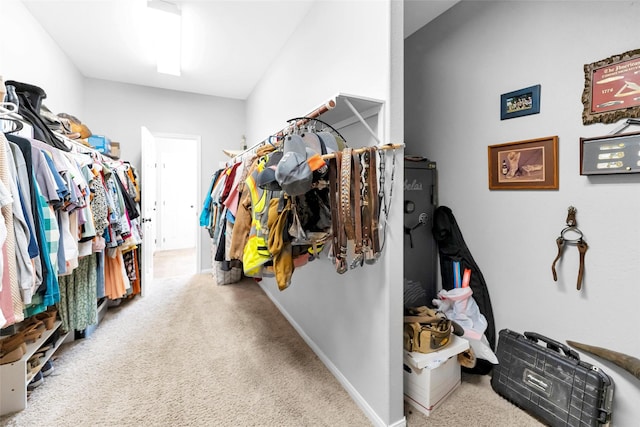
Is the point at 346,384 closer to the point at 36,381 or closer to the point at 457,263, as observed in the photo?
the point at 457,263

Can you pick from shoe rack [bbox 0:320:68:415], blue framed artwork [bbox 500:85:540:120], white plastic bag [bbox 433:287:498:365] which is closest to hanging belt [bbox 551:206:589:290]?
white plastic bag [bbox 433:287:498:365]

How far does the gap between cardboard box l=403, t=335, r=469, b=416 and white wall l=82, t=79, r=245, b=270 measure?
3.62m

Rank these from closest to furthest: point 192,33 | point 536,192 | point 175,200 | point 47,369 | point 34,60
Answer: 1. point 536,192
2. point 47,369
3. point 34,60
4. point 192,33
5. point 175,200

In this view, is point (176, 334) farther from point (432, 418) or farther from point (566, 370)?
point (566, 370)

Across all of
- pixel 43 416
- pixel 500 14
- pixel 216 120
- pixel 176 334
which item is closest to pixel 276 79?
pixel 216 120

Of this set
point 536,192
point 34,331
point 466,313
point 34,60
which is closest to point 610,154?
point 536,192

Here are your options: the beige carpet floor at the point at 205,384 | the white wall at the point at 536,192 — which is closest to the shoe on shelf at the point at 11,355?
the beige carpet floor at the point at 205,384

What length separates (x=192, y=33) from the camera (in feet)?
8.87

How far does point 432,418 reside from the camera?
1529 millimetres

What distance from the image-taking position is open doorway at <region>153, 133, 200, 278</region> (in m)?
5.88

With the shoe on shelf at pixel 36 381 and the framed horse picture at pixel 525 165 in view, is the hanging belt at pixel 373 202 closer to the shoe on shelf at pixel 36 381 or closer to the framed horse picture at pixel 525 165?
the framed horse picture at pixel 525 165

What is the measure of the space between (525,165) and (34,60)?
407 centimetres

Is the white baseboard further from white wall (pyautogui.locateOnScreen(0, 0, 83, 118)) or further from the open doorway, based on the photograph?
the open doorway

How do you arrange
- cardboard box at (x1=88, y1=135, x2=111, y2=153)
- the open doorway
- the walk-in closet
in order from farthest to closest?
the open doorway < cardboard box at (x1=88, y1=135, x2=111, y2=153) < the walk-in closet
